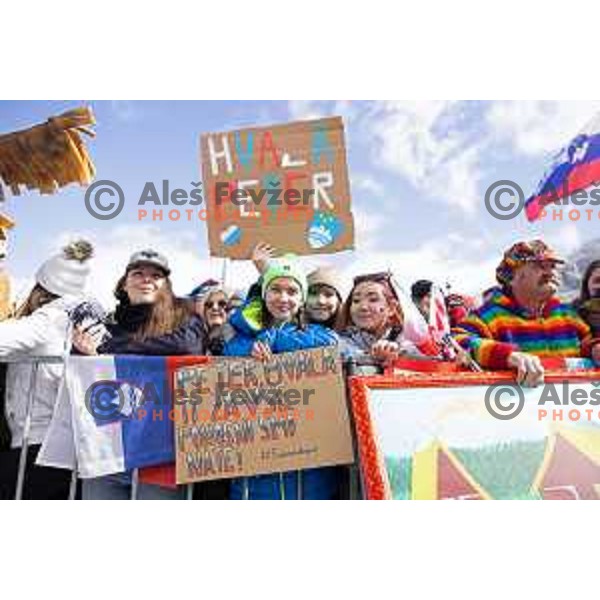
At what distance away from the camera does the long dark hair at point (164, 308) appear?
4648 mm

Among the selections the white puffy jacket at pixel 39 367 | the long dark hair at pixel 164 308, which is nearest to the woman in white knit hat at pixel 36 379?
the white puffy jacket at pixel 39 367

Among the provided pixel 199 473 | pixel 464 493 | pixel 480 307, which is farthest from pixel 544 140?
pixel 199 473

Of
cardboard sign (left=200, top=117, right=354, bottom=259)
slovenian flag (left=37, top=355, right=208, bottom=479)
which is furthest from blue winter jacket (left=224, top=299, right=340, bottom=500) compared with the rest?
cardboard sign (left=200, top=117, right=354, bottom=259)

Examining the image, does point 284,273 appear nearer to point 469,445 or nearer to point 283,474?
point 283,474

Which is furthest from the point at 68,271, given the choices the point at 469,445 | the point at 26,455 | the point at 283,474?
the point at 469,445

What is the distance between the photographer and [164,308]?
466 cm

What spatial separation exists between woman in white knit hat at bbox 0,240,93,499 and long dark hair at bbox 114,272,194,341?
20cm

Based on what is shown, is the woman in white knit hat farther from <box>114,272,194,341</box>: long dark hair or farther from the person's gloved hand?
the person's gloved hand

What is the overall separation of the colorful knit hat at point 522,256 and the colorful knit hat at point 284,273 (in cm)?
97

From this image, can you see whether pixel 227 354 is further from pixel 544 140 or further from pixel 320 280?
pixel 544 140

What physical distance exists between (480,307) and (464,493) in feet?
2.99

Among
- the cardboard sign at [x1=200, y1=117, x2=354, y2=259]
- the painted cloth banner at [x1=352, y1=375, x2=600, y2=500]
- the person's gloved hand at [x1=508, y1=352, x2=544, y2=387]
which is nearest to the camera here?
the painted cloth banner at [x1=352, y1=375, x2=600, y2=500]

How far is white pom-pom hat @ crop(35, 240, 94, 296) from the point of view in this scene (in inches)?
184

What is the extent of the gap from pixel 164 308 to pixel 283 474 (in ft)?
3.23
